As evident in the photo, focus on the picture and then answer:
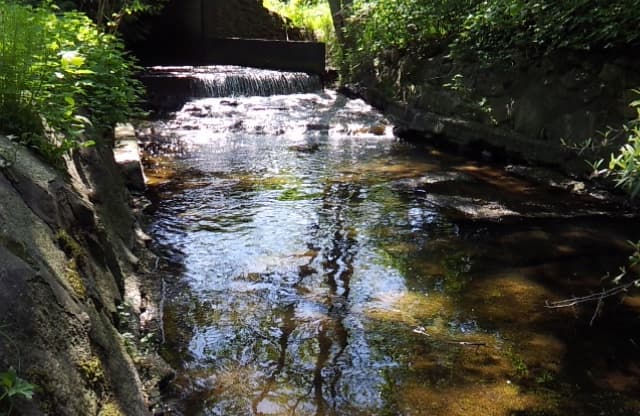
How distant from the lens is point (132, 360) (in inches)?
114

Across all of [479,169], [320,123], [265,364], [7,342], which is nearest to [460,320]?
[265,364]

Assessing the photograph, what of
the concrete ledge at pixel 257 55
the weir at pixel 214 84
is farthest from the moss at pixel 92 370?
the concrete ledge at pixel 257 55

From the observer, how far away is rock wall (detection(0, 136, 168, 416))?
6.08 ft

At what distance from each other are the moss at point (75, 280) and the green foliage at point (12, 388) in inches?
31.2

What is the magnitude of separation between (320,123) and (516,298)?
795 cm

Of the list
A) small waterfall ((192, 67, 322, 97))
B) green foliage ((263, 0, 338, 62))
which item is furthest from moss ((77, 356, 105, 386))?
green foliage ((263, 0, 338, 62))

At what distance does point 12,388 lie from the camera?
156 centimetres

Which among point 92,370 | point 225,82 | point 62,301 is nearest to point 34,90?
point 62,301

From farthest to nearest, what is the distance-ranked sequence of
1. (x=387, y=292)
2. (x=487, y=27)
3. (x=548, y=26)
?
(x=487, y=27) → (x=548, y=26) → (x=387, y=292)

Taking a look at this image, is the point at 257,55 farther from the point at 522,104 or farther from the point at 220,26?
the point at 522,104

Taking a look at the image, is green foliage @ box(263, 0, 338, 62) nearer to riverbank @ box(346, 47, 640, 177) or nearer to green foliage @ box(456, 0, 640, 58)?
riverbank @ box(346, 47, 640, 177)

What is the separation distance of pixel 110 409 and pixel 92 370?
0.15 meters

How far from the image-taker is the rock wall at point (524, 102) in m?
7.67

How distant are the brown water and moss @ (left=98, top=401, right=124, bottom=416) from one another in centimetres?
87
